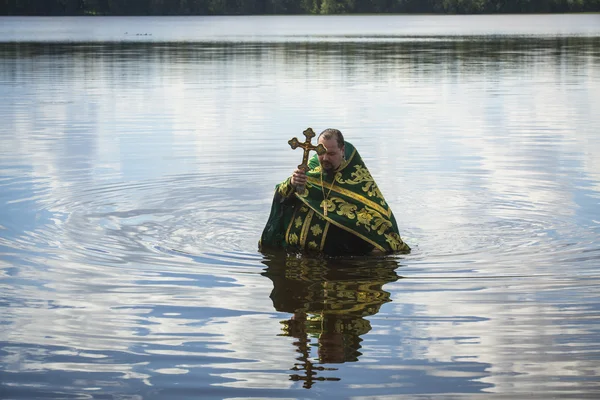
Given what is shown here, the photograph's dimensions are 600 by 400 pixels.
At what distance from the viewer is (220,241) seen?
1139cm

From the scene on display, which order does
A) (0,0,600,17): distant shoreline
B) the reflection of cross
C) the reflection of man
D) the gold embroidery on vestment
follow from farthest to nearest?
(0,0,600,17): distant shoreline → the gold embroidery on vestment → the reflection of man → the reflection of cross

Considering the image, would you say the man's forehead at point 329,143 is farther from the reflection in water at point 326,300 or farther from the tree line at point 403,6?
the tree line at point 403,6

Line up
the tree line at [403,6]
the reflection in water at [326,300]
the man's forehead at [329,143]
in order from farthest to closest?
1. the tree line at [403,6]
2. the man's forehead at [329,143]
3. the reflection in water at [326,300]

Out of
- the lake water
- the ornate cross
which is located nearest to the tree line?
the lake water

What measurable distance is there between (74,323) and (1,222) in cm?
421

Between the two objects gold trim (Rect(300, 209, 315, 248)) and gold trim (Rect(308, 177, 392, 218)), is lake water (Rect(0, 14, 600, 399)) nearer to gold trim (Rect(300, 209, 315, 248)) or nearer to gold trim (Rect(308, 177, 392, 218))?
gold trim (Rect(300, 209, 315, 248))

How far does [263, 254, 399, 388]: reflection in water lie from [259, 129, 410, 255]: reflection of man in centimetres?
15

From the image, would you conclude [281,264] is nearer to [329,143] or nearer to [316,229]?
[316,229]

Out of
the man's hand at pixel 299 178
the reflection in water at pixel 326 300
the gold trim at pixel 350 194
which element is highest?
the man's hand at pixel 299 178

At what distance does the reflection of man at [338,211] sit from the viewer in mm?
10258

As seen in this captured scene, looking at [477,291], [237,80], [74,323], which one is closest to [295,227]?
[477,291]

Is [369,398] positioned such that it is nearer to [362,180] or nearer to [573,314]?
[573,314]

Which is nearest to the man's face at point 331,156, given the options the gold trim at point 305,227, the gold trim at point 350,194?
the gold trim at point 350,194

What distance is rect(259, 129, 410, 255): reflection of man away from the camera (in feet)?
33.7
